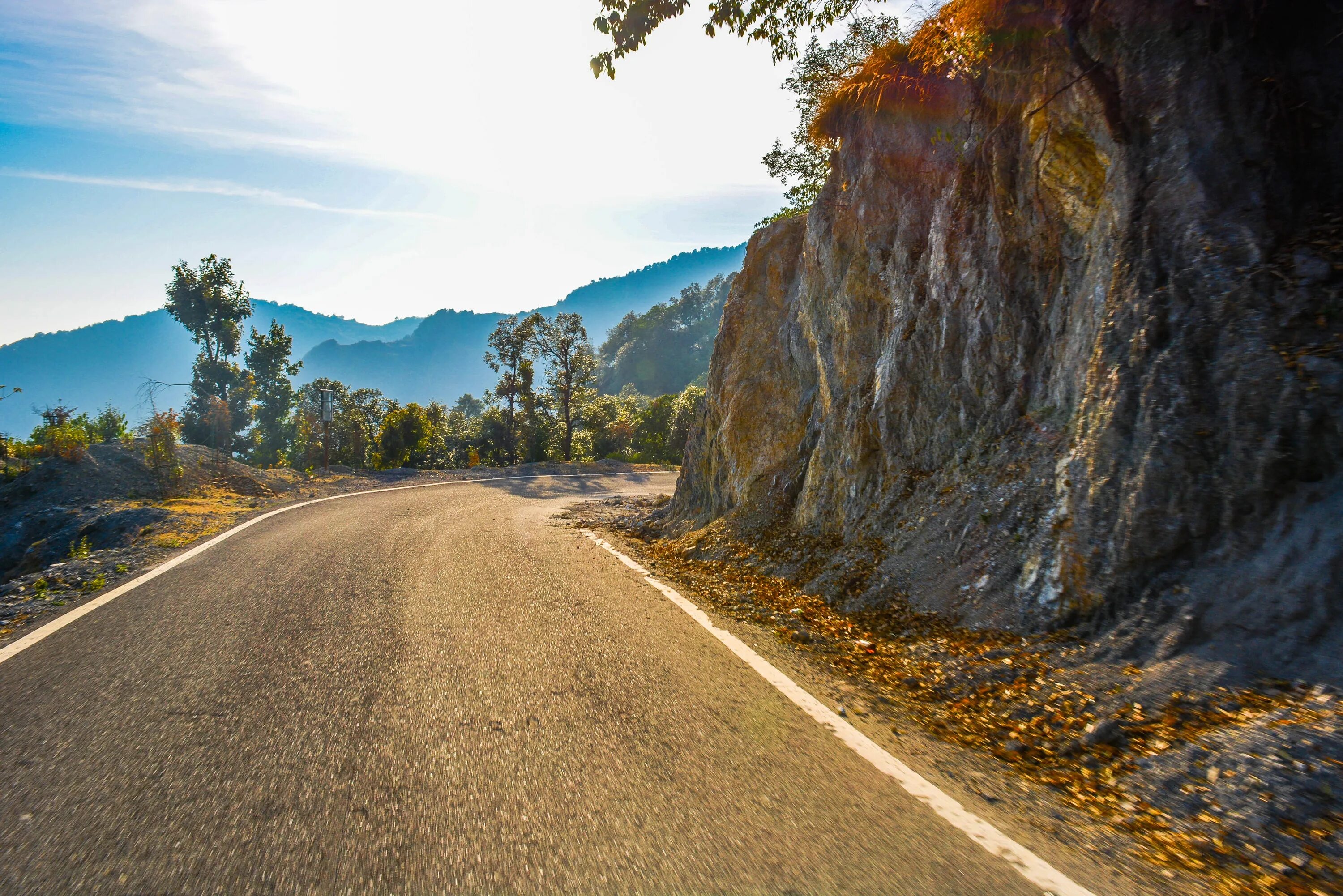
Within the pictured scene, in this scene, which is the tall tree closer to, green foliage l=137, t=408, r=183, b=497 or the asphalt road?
green foliage l=137, t=408, r=183, b=497

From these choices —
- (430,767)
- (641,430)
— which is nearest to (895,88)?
(430,767)

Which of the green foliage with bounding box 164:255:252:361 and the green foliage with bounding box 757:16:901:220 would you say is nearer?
the green foliage with bounding box 757:16:901:220

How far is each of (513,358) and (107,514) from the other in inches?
1200

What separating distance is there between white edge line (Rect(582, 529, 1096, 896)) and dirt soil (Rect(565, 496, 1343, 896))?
0.30 meters

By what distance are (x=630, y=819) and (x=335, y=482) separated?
2198cm

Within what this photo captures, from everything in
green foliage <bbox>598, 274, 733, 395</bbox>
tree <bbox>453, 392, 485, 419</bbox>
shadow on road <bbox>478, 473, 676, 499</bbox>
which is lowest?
shadow on road <bbox>478, 473, 676, 499</bbox>

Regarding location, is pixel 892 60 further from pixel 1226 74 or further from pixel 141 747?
pixel 141 747

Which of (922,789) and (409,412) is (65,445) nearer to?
(922,789)

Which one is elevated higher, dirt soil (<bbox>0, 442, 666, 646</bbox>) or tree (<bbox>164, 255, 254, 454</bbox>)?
tree (<bbox>164, 255, 254, 454</bbox>)

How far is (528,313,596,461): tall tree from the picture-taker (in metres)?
40.6

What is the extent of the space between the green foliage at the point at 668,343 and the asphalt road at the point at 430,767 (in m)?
146

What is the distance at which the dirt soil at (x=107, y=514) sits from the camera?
6.45 metres

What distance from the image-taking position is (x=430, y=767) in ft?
9.43

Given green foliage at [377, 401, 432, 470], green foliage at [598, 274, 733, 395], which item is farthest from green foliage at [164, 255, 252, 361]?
green foliage at [598, 274, 733, 395]
